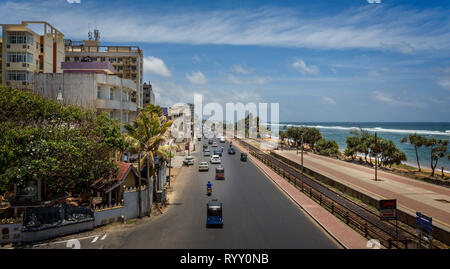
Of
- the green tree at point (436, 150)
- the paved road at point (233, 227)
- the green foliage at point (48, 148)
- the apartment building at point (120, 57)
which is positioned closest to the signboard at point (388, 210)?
the paved road at point (233, 227)

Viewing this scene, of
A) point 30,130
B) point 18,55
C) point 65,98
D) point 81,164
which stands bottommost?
point 81,164

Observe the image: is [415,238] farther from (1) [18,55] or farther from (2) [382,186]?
(1) [18,55]

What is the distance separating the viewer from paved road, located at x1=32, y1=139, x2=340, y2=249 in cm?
1783

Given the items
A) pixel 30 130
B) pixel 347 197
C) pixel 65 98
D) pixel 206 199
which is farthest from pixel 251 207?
pixel 65 98

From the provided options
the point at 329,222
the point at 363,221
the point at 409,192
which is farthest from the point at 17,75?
the point at 409,192

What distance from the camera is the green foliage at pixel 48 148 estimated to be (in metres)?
19.5

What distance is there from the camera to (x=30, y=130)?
21.0 meters

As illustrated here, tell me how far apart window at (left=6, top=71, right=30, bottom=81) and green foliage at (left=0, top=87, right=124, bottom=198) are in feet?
79.4

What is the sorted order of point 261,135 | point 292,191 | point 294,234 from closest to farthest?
point 294,234
point 292,191
point 261,135

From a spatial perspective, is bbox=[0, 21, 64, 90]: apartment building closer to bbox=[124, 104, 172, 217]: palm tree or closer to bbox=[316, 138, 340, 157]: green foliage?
bbox=[124, 104, 172, 217]: palm tree

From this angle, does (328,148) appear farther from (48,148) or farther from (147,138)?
(48,148)

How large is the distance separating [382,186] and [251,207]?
60.3 ft

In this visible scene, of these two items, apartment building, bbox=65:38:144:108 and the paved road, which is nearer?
the paved road

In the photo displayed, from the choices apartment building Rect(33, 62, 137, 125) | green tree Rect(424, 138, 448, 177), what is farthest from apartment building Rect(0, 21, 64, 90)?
green tree Rect(424, 138, 448, 177)
